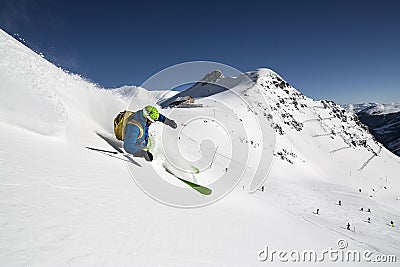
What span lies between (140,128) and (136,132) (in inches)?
9.1

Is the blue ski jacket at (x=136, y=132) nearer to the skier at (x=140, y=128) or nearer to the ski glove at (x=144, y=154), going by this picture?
the skier at (x=140, y=128)

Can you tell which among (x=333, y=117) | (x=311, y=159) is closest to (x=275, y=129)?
(x=311, y=159)

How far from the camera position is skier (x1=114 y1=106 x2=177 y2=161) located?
837cm

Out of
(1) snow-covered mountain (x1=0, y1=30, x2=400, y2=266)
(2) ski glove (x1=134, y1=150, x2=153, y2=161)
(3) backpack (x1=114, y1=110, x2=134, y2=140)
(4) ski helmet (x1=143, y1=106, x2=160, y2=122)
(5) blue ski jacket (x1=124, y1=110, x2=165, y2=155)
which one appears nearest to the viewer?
(1) snow-covered mountain (x1=0, y1=30, x2=400, y2=266)

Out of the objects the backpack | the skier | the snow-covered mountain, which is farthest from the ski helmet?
the snow-covered mountain

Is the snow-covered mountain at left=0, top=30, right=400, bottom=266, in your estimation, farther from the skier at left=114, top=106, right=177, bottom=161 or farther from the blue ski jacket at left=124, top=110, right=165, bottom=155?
the blue ski jacket at left=124, top=110, right=165, bottom=155

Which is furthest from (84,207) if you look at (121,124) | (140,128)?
(121,124)

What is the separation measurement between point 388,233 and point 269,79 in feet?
214

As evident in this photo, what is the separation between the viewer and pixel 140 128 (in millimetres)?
8422

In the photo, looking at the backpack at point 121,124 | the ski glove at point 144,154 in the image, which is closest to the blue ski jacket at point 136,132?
the ski glove at point 144,154

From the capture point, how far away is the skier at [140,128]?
8367mm

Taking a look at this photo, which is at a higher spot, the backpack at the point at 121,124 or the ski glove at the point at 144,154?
the backpack at the point at 121,124

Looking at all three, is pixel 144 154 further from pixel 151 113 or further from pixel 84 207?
pixel 84 207

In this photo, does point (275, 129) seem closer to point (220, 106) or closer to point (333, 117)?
point (220, 106)
